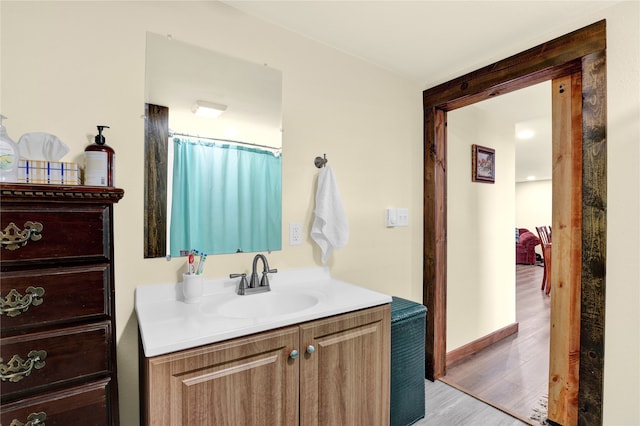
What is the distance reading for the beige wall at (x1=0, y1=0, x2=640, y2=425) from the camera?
44.9 inches

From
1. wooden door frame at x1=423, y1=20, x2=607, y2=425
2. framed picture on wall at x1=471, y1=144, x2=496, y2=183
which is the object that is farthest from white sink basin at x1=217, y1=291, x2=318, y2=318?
framed picture on wall at x1=471, y1=144, x2=496, y2=183

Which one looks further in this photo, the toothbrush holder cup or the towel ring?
the towel ring

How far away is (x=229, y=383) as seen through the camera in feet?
3.17

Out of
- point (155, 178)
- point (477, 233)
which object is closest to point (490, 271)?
point (477, 233)

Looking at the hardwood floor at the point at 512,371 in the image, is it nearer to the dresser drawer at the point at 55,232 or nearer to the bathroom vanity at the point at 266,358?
the bathroom vanity at the point at 266,358

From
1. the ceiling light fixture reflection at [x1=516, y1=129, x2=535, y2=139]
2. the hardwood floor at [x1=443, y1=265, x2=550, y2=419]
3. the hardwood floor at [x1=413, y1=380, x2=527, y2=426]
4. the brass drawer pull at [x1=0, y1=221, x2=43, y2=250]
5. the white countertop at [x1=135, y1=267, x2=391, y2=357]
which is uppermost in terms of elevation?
the ceiling light fixture reflection at [x1=516, y1=129, x2=535, y2=139]

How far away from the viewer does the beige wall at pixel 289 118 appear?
44.9 inches

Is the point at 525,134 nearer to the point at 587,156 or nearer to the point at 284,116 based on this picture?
the point at 587,156

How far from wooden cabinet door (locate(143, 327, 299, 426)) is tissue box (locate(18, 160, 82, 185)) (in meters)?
0.68

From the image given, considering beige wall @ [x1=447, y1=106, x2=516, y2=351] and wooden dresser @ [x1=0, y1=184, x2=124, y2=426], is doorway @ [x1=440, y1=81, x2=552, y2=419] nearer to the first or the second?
beige wall @ [x1=447, y1=106, x2=516, y2=351]

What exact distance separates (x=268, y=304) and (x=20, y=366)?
83cm

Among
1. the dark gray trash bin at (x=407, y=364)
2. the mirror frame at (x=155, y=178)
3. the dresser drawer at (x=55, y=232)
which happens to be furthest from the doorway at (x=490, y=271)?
the dresser drawer at (x=55, y=232)

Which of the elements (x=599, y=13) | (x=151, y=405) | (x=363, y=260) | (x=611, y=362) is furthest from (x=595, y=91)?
(x=151, y=405)

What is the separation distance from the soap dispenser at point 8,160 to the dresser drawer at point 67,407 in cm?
62
